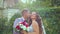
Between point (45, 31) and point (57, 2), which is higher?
point (57, 2)

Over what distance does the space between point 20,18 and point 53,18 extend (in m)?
0.32

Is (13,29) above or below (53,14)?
below

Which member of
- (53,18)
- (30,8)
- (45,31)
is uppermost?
(30,8)

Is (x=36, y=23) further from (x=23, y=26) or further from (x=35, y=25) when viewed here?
(x=23, y=26)

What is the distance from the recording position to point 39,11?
52.8 inches

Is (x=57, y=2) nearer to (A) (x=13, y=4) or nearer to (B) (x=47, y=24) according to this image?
(B) (x=47, y=24)

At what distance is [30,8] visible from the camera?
1337 millimetres

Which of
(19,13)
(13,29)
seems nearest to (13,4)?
(19,13)

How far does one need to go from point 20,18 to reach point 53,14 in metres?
0.32

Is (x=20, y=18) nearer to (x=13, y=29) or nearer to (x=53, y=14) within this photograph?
(x=13, y=29)

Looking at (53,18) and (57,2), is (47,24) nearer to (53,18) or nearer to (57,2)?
(53,18)

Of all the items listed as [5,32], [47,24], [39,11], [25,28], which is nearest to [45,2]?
[39,11]

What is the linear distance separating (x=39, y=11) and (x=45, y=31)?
0.20 metres

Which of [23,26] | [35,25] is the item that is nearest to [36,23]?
[35,25]
